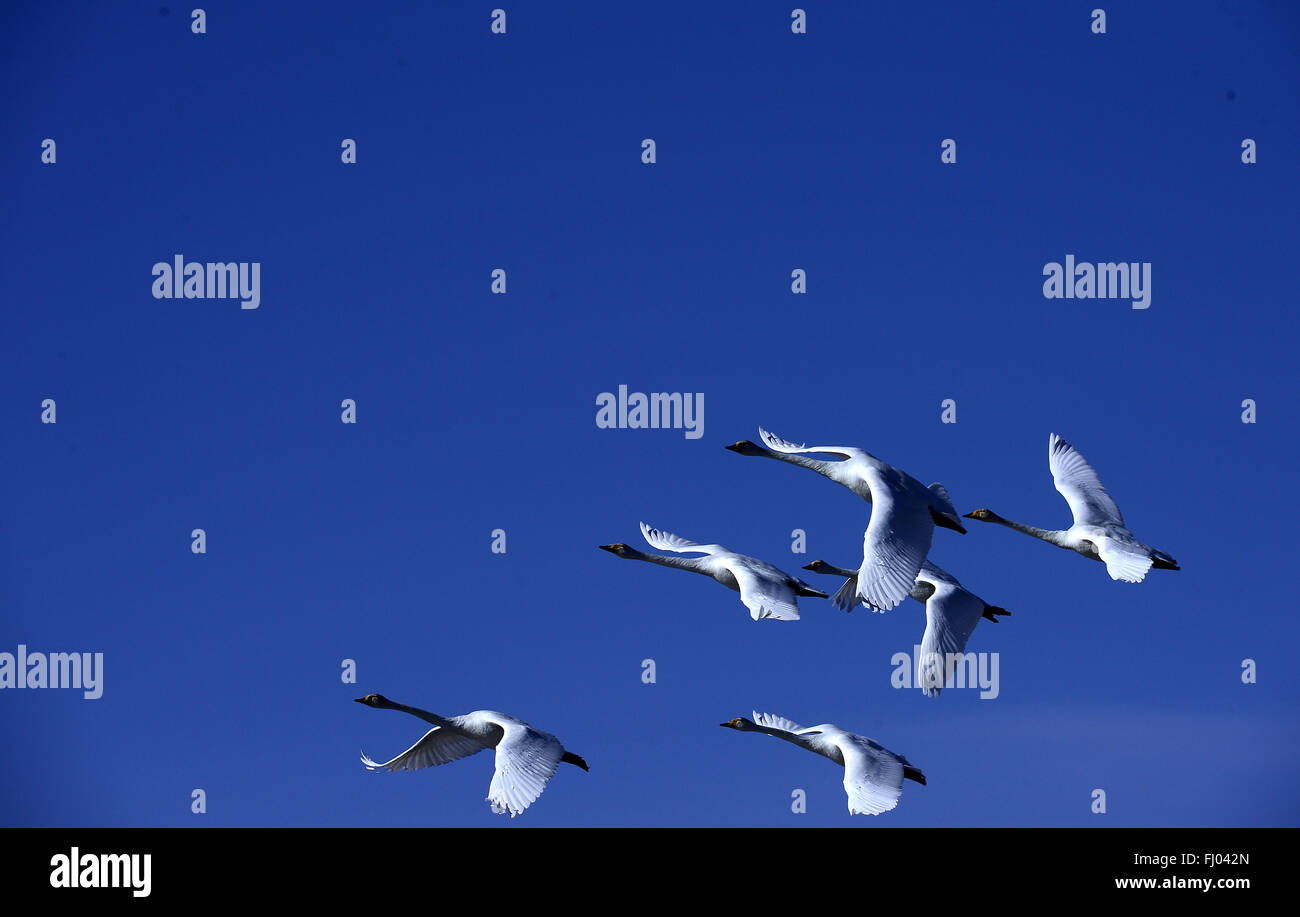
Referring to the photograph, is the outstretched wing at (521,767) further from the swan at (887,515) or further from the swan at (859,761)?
the swan at (887,515)

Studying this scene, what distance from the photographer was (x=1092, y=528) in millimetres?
39250

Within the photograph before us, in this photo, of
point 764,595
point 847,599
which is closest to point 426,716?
point 764,595

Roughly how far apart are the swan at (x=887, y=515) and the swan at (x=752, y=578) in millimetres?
2790

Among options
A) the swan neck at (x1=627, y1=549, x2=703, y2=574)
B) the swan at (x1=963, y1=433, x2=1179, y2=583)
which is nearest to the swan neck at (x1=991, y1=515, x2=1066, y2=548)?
the swan at (x1=963, y1=433, x2=1179, y2=583)

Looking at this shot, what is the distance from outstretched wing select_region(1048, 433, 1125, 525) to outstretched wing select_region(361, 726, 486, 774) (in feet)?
46.7

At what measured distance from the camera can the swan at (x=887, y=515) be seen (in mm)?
30297

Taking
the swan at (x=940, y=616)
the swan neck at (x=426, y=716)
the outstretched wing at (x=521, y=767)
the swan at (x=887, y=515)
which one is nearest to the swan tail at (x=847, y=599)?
the swan at (x=940, y=616)

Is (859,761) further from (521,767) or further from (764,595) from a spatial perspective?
(521,767)
